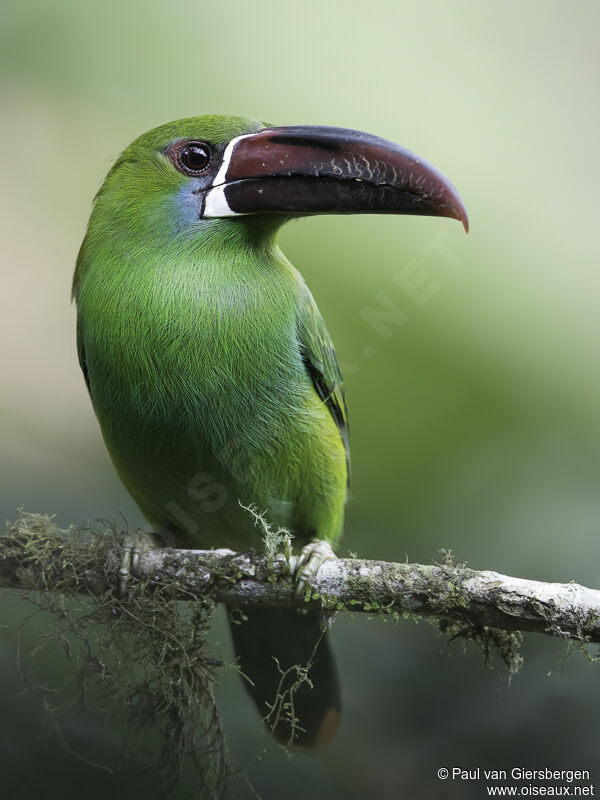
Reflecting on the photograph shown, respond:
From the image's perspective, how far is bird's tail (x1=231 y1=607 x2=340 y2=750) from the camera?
2.02 m

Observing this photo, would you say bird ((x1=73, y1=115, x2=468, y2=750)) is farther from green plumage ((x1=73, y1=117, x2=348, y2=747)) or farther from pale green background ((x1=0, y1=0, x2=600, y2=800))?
pale green background ((x1=0, y1=0, x2=600, y2=800))

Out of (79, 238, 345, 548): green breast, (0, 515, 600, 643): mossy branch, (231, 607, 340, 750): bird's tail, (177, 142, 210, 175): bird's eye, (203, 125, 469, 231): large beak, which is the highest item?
(177, 142, 210, 175): bird's eye

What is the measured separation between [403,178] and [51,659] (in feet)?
4.90

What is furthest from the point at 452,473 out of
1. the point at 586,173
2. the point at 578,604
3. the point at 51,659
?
the point at 51,659

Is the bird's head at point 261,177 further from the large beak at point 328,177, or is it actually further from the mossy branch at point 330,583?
the mossy branch at point 330,583

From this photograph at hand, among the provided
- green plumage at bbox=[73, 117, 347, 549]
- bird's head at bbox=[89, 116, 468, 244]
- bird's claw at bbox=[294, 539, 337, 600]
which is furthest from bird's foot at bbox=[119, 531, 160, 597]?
bird's head at bbox=[89, 116, 468, 244]

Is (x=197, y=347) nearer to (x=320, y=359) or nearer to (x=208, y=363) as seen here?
(x=208, y=363)

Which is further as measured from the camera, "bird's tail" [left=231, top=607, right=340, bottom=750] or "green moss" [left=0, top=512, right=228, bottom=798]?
"bird's tail" [left=231, top=607, right=340, bottom=750]

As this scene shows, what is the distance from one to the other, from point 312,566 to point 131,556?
0.48 meters

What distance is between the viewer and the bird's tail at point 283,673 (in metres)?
2.02

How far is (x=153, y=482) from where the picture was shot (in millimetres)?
1966

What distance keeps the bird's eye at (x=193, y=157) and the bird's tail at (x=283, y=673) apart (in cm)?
115

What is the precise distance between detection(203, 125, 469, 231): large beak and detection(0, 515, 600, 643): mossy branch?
79 centimetres

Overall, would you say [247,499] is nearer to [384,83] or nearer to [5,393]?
[5,393]
